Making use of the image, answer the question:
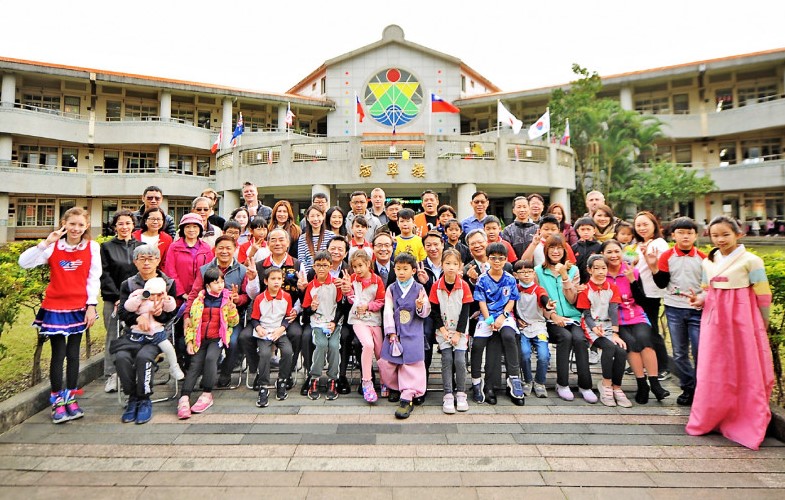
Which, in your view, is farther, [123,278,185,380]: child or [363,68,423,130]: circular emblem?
[363,68,423,130]: circular emblem

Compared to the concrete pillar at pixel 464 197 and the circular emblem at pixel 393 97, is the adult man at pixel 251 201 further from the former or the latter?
the circular emblem at pixel 393 97

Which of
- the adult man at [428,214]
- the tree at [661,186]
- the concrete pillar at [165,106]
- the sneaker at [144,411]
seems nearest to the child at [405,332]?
the adult man at [428,214]

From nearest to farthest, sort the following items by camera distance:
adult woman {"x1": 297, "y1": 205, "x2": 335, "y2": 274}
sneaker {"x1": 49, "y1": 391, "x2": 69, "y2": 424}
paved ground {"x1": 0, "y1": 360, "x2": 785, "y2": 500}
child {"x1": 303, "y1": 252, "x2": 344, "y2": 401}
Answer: paved ground {"x1": 0, "y1": 360, "x2": 785, "y2": 500} < sneaker {"x1": 49, "y1": 391, "x2": 69, "y2": 424} < child {"x1": 303, "y1": 252, "x2": 344, "y2": 401} < adult woman {"x1": 297, "y1": 205, "x2": 335, "y2": 274}

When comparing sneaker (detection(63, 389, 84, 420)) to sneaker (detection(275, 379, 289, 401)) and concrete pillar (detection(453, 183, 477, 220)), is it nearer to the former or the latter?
sneaker (detection(275, 379, 289, 401))

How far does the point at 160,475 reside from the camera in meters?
2.91

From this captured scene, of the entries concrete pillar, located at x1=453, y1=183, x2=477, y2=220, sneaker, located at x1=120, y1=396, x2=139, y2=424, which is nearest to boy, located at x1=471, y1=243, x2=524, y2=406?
sneaker, located at x1=120, y1=396, x2=139, y2=424

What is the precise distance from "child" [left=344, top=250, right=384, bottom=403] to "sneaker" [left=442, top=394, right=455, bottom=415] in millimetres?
828

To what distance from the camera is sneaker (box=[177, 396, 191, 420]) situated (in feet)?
12.4

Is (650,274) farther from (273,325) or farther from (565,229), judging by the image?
(273,325)

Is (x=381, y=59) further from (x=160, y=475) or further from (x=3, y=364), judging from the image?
(x=160, y=475)

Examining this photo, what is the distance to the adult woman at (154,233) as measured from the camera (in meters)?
4.84

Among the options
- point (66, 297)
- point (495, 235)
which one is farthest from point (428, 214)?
point (66, 297)

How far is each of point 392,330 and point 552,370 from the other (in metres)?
2.37

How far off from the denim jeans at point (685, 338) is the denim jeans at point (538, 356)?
4.37 ft
